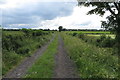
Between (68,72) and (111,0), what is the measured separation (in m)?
7.77

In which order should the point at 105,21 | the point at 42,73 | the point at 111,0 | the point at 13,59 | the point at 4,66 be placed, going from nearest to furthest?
the point at 42,73, the point at 4,66, the point at 13,59, the point at 111,0, the point at 105,21

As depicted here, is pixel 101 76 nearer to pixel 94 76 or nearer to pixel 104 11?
pixel 94 76

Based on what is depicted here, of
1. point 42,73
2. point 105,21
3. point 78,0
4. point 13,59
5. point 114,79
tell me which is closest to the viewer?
point 114,79

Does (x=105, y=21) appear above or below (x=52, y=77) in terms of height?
above

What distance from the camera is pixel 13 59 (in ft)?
32.7

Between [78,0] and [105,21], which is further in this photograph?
[78,0]

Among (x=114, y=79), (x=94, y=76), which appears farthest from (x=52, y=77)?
(x=114, y=79)

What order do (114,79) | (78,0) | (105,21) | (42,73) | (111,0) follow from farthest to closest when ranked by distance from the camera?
(78,0), (105,21), (111,0), (42,73), (114,79)

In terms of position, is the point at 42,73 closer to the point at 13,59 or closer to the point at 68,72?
the point at 68,72

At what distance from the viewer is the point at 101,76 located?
229 inches

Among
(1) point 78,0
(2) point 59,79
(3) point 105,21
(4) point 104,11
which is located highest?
(1) point 78,0

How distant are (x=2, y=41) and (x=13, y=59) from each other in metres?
3.16

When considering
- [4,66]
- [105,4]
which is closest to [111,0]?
[105,4]

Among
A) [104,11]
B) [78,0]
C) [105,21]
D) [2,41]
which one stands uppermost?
[78,0]
